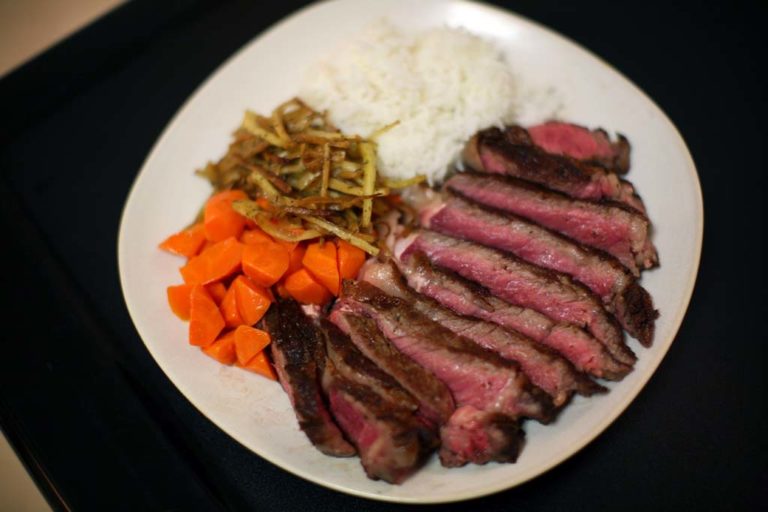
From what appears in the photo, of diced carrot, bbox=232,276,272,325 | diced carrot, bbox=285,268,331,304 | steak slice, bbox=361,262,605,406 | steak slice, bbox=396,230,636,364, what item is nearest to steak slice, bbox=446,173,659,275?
steak slice, bbox=396,230,636,364

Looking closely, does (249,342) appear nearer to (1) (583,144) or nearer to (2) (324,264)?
(2) (324,264)

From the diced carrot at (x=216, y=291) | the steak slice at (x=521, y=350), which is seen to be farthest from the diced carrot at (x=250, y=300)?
the steak slice at (x=521, y=350)

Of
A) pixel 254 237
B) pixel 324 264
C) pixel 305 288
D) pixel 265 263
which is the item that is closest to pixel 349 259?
pixel 324 264

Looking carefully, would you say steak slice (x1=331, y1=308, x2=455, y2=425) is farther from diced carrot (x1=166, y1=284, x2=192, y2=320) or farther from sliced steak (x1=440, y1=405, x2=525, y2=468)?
diced carrot (x1=166, y1=284, x2=192, y2=320)

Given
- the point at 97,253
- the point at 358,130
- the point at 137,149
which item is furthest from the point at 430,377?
the point at 137,149

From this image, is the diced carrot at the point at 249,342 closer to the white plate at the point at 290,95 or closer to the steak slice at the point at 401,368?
the white plate at the point at 290,95
